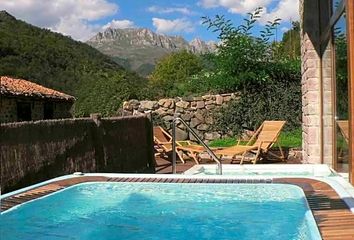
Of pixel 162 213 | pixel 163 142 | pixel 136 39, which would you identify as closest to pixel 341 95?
pixel 162 213

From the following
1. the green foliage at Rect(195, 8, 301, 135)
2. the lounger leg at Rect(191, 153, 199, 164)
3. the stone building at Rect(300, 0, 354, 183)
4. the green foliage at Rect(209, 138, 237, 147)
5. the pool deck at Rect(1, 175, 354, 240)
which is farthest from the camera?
the green foliage at Rect(195, 8, 301, 135)

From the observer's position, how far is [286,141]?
40.9 ft

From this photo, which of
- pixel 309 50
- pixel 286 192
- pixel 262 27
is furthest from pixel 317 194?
pixel 262 27

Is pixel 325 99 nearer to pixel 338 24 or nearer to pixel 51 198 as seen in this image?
pixel 338 24

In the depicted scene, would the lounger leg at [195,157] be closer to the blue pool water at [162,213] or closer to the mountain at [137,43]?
the blue pool water at [162,213]

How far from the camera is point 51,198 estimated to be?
5.68m

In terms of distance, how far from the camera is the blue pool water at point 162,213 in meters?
4.86

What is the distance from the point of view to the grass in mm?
12080

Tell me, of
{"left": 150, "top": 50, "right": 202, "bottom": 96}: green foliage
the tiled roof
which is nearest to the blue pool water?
the tiled roof

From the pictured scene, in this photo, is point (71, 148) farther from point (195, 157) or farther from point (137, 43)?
point (137, 43)

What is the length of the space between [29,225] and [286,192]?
294 cm

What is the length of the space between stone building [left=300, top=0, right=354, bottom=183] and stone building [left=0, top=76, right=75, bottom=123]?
415 inches

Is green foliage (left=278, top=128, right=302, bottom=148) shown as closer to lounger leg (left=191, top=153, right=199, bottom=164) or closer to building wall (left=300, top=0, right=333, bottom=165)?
lounger leg (left=191, top=153, right=199, bottom=164)

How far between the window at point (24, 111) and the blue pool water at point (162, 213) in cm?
1220
